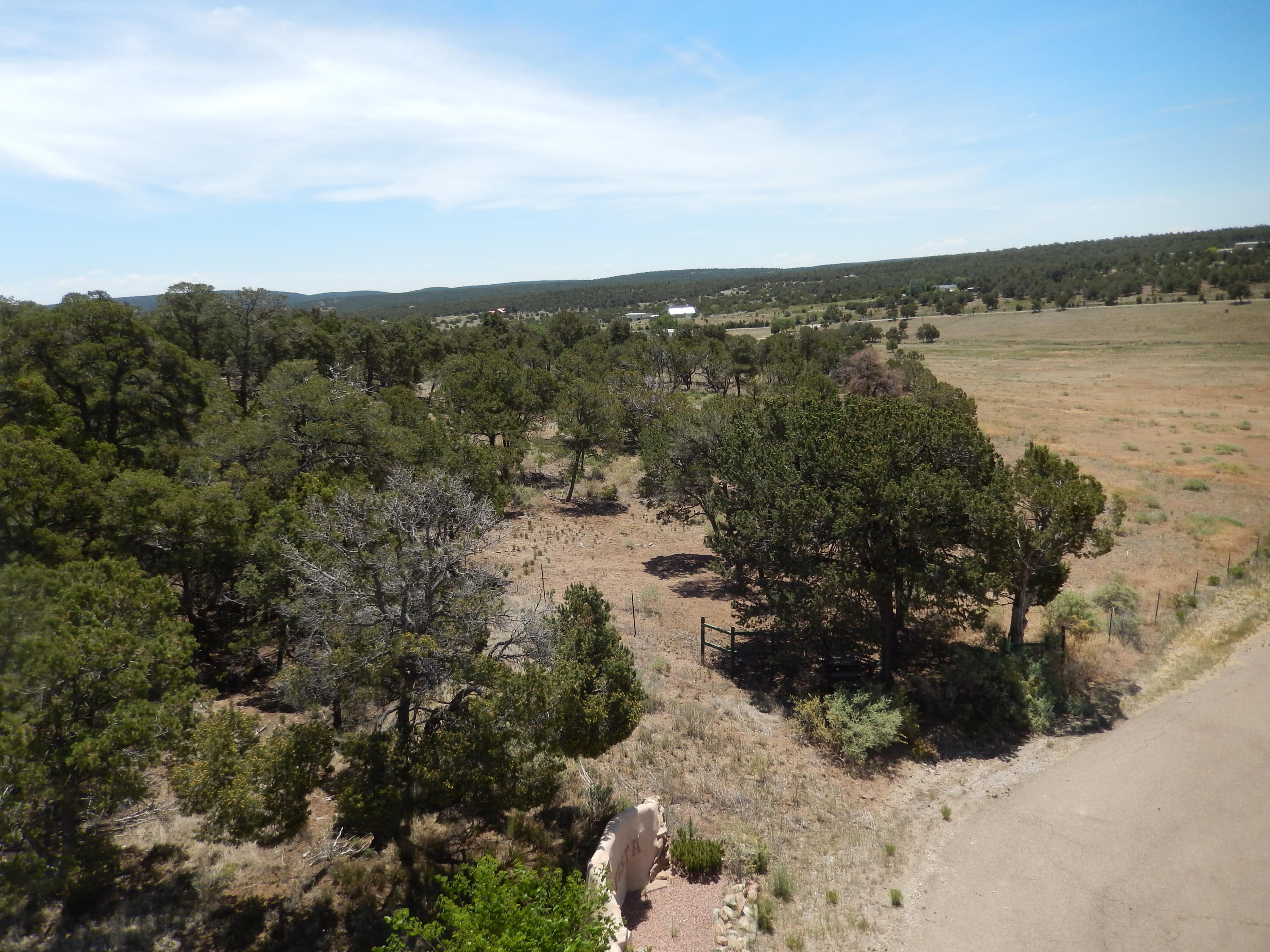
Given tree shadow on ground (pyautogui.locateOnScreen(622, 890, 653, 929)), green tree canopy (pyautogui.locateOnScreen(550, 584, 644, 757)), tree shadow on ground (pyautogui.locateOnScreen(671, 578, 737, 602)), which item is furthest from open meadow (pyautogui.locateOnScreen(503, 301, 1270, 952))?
green tree canopy (pyautogui.locateOnScreen(550, 584, 644, 757))

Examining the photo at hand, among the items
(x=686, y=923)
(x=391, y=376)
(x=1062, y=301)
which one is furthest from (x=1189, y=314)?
→ (x=686, y=923)

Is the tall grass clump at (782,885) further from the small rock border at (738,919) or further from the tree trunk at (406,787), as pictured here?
the tree trunk at (406,787)

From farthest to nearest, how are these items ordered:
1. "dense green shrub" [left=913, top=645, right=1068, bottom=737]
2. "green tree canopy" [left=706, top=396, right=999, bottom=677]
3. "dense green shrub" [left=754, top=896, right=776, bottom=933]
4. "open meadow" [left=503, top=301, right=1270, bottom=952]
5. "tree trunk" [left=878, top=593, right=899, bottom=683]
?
"tree trunk" [left=878, top=593, right=899, bottom=683] → "dense green shrub" [left=913, top=645, right=1068, bottom=737] → "green tree canopy" [left=706, top=396, right=999, bottom=677] → "open meadow" [left=503, top=301, right=1270, bottom=952] → "dense green shrub" [left=754, top=896, right=776, bottom=933]

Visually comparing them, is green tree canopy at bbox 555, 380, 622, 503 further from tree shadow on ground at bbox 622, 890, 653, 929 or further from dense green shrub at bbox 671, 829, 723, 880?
tree shadow on ground at bbox 622, 890, 653, 929

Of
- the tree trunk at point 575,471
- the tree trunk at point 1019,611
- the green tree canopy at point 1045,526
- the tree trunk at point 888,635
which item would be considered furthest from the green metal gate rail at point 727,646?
the tree trunk at point 575,471

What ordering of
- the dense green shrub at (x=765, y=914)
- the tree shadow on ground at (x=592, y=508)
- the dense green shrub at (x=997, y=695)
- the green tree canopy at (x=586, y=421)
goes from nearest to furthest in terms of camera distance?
the dense green shrub at (x=765, y=914) < the dense green shrub at (x=997, y=695) < the tree shadow on ground at (x=592, y=508) < the green tree canopy at (x=586, y=421)

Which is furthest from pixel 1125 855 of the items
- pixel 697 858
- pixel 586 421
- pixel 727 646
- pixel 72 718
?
pixel 586 421

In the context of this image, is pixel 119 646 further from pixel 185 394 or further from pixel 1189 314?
pixel 1189 314

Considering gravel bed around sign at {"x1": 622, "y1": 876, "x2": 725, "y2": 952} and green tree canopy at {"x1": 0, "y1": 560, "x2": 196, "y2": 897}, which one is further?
gravel bed around sign at {"x1": 622, "y1": 876, "x2": 725, "y2": 952}
